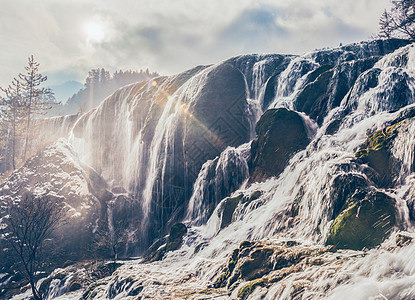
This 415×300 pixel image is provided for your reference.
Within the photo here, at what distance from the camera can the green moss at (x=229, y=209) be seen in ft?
54.5

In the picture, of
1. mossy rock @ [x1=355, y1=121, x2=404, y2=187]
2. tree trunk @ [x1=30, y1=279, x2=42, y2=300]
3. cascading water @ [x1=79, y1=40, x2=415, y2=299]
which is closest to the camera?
cascading water @ [x1=79, y1=40, x2=415, y2=299]

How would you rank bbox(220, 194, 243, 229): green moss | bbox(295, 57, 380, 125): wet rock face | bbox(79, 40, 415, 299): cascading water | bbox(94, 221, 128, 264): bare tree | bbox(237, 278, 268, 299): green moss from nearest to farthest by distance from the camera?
bbox(79, 40, 415, 299): cascading water
bbox(237, 278, 268, 299): green moss
bbox(220, 194, 243, 229): green moss
bbox(295, 57, 380, 125): wet rock face
bbox(94, 221, 128, 264): bare tree

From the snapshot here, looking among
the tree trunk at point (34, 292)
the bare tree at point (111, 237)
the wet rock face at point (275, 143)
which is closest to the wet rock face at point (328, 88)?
the wet rock face at point (275, 143)

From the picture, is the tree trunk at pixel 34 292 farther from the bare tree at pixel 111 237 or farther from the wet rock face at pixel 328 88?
the wet rock face at pixel 328 88

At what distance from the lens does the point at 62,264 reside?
2300 centimetres

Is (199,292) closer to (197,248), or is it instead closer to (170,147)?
(197,248)

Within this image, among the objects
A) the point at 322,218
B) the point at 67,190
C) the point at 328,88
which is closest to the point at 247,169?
the point at 328,88

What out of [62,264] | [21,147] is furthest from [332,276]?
[21,147]

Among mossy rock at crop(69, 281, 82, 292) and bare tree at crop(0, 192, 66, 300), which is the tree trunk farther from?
bare tree at crop(0, 192, 66, 300)

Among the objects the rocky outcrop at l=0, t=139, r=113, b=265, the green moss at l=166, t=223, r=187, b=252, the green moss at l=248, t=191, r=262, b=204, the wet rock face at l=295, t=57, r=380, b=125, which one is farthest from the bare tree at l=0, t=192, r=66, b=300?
the wet rock face at l=295, t=57, r=380, b=125

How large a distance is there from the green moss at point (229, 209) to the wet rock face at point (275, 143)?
7.42ft

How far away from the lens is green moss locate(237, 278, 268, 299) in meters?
8.67

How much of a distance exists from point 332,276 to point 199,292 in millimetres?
5073

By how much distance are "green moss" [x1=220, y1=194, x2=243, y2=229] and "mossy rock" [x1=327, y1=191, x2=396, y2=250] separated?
7.79 meters
